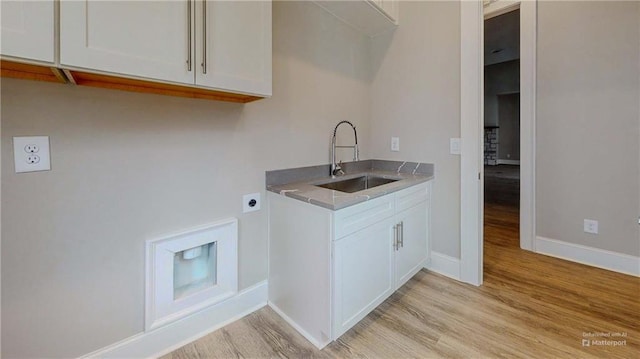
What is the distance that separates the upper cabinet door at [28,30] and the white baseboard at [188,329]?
4.11 ft

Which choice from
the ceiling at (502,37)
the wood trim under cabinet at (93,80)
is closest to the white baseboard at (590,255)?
the wood trim under cabinet at (93,80)

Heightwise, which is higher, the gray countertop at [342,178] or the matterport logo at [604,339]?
the gray countertop at [342,178]

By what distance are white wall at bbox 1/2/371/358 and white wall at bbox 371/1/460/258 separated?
1069mm

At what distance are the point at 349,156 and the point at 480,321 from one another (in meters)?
1.51

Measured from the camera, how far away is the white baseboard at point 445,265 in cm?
219

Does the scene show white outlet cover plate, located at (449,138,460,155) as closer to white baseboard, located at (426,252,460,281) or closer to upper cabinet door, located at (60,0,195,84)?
white baseboard, located at (426,252,460,281)


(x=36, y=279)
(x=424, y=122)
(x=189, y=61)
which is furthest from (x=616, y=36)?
(x=36, y=279)

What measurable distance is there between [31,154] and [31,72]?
1.00 ft

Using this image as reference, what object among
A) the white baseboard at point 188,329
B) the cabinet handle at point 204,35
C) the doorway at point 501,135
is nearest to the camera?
the cabinet handle at point 204,35

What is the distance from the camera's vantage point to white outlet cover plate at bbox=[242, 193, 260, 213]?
5.61ft

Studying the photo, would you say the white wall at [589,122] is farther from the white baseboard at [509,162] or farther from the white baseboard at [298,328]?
the white baseboard at [509,162]

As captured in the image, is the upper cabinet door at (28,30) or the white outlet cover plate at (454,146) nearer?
the upper cabinet door at (28,30)

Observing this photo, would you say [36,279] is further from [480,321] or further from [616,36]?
[616,36]

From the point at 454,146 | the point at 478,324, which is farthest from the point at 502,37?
the point at 478,324
